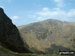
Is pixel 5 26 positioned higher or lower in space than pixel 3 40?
higher

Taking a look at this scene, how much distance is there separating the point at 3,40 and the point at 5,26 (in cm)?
1355

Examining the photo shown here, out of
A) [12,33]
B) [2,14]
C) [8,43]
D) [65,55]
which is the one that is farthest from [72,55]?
[2,14]

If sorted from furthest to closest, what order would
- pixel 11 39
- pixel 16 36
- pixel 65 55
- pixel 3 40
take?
1. pixel 16 36
2. pixel 11 39
3. pixel 3 40
4. pixel 65 55

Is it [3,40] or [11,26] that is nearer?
[3,40]

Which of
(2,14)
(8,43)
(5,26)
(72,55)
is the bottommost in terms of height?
(72,55)

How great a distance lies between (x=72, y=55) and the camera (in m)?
78.6

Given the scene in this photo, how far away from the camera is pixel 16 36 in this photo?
13188 cm

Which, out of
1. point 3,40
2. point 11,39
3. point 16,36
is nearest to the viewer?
point 3,40

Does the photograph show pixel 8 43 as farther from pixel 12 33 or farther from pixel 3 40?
pixel 12 33

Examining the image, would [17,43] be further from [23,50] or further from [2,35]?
[2,35]

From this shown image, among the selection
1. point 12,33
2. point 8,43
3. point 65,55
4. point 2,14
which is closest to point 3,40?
point 8,43

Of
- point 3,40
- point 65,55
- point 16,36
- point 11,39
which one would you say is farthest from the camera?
point 16,36

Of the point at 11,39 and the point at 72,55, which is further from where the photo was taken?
the point at 11,39

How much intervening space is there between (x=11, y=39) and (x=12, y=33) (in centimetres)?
533
